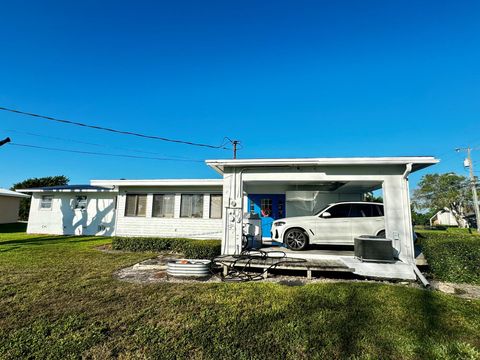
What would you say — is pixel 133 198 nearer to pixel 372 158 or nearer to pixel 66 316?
pixel 66 316

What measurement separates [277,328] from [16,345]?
124 inches

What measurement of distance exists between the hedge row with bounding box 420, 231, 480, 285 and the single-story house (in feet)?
1.59

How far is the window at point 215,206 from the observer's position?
1328cm

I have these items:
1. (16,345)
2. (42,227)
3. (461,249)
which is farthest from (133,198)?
(461,249)

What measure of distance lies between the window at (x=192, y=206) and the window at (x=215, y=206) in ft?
1.91

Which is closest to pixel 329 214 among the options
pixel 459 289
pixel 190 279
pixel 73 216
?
pixel 459 289

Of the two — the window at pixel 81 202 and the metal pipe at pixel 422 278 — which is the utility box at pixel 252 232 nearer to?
the metal pipe at pixel 422 278

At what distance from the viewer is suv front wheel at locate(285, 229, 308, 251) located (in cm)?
809

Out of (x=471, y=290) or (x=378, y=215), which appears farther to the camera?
(x=378, y=215)

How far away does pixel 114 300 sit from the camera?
4.50 m

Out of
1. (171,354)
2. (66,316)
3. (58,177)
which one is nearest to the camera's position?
(171,354)

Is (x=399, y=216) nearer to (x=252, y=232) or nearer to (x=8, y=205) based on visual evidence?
(x=252, y=232)

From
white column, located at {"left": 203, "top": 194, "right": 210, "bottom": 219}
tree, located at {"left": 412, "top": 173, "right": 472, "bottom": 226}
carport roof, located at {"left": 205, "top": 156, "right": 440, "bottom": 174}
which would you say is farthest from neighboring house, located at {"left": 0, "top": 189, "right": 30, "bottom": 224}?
tree, located at {"left": 412, "top": 173, "right": 472, "bottom": 226}

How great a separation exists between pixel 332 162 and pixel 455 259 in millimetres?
3630
